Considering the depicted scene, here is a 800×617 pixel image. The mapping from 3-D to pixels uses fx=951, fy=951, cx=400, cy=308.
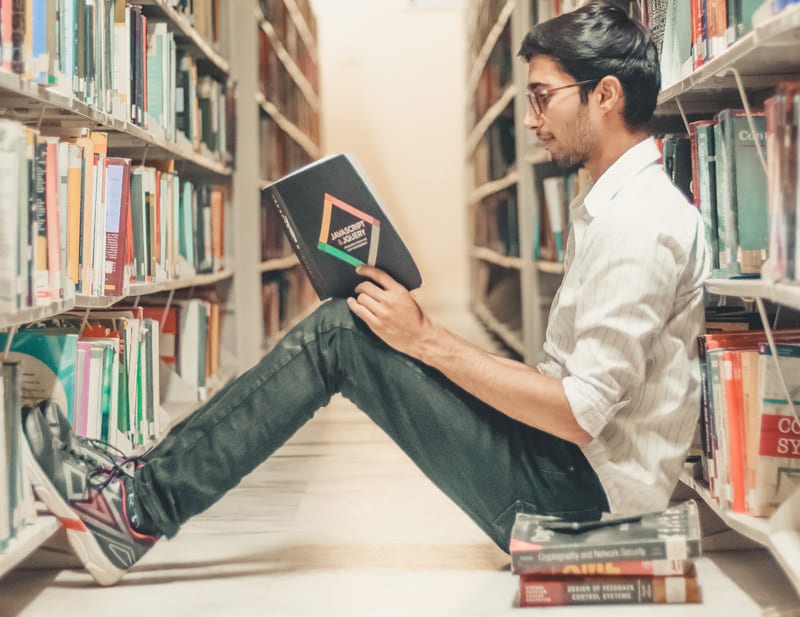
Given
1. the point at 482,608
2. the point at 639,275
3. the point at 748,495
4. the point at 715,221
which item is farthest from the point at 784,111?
the point at 482,608

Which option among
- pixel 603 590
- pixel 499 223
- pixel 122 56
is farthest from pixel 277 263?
pixel 603 590

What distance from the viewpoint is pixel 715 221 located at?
5.13 ft

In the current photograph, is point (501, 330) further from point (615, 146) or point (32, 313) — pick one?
point (32, 313)

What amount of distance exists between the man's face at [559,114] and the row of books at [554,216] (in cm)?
149

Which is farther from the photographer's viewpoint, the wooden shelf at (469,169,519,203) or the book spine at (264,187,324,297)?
the wooden shelf at (469,169,519,203)

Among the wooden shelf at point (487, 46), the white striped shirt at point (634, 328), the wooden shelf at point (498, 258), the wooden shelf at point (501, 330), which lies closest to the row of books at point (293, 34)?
the wooden shelf at point (487, 46)

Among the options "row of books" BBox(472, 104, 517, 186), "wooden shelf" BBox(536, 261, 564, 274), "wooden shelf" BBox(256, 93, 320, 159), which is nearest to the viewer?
"wooden shelf" BBox(536, 261, 564, 274)

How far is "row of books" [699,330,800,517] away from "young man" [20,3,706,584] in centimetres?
9

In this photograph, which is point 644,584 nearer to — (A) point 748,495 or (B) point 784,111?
(A) point 748,495

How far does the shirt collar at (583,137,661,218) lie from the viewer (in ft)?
4.62

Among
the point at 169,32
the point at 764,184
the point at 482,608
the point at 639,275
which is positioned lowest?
the point at 482,608

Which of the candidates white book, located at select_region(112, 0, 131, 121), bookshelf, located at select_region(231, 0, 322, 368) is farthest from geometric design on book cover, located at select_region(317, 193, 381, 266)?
bookshelf, located at select_region(231, 0, 322, 368)

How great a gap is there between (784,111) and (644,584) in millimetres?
658

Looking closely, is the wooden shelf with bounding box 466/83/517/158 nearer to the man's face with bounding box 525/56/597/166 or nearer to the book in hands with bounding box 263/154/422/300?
the man's face with bounding box 525/56/597/166
